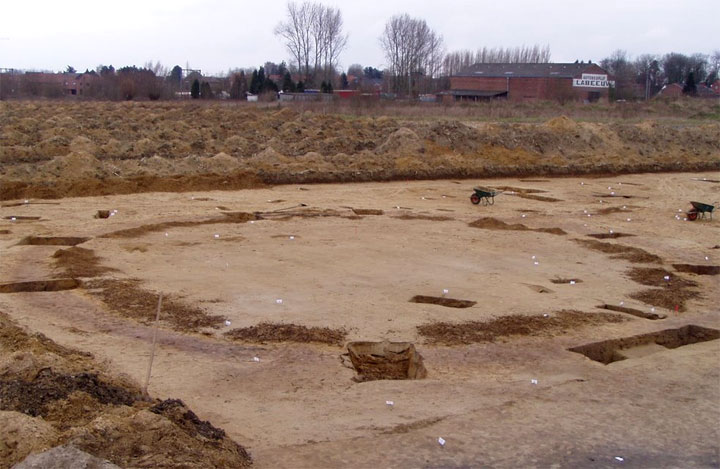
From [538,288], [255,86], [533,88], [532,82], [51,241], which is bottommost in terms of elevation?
[538,288]

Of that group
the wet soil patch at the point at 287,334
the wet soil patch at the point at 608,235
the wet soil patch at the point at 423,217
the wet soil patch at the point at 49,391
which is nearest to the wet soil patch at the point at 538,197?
the wet soil patch at the point at 423,217

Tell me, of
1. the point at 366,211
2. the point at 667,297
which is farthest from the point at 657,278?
the point at 366,211

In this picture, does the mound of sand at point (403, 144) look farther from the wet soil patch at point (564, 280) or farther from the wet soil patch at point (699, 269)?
the wet soil patch at point (564, 280)

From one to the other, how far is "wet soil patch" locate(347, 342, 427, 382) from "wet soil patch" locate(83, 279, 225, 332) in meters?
2.23

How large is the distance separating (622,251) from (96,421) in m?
13.2

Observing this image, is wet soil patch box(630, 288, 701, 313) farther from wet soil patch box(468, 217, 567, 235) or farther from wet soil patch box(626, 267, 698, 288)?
wet soil patch box(468, 217, 567, 235)

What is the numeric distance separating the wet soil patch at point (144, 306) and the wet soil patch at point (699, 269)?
31.3 ft

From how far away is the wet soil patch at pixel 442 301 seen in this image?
1232 centimetres

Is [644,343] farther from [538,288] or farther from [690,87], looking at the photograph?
[690,87]

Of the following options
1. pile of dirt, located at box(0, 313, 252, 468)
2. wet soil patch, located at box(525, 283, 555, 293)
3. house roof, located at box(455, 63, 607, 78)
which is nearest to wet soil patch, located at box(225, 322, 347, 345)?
pile of dirt, located at box(0, 313, 252, 468)

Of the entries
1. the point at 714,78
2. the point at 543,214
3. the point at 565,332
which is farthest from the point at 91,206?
the point at 714,78

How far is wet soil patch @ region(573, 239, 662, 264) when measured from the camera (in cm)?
1598

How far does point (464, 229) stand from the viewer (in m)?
18.9

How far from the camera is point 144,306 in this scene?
1173 centimetres
